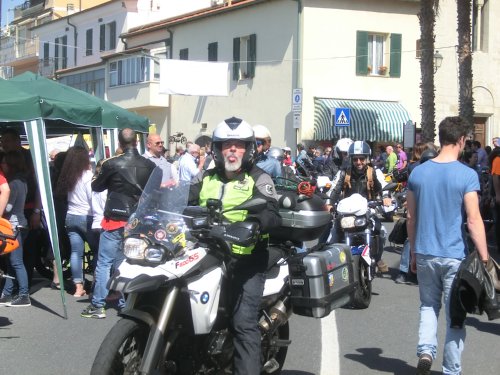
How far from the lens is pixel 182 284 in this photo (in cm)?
487

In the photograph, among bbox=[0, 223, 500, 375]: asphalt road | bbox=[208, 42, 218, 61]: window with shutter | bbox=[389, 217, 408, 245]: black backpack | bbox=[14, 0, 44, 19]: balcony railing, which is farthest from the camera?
bbox=[14, 0, 44, 19]: balcony railing

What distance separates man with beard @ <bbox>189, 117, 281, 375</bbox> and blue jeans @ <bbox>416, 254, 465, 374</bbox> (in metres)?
1.29

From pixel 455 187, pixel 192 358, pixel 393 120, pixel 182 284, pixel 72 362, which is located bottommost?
pixel 72 362

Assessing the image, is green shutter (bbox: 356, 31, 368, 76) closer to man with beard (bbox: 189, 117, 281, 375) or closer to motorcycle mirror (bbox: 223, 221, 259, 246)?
man with beard (bbox: 189, 117, 281, 375)

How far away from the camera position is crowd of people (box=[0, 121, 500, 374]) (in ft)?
17.4

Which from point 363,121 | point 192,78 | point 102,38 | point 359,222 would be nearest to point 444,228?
point 359,222

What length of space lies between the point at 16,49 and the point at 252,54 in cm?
3411

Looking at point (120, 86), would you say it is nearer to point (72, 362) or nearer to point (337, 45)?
point (337, 45)

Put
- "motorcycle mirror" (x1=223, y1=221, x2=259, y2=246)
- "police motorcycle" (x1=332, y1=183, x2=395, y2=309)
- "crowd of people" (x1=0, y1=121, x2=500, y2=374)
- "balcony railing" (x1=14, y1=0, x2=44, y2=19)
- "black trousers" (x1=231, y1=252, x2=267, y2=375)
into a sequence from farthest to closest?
"balcony railing" (x1=14, y1=0, x2=44, y2=19) < "police motorcycle" (x1=332, y1=183, x2=395, y2=309) < "crowd of people" (x1=0, y1=121, x2=500, y2=374) < "black trousers" (x1=231, y1=252, x2=267, y2=375) < "motorcycle mirror" (x1=223, y1=221, x2=259, y2=246)

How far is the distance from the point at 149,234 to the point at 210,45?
113 ft

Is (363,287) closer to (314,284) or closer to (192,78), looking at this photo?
(314,284)

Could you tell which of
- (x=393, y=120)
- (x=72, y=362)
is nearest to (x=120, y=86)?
(x=393, y=120)

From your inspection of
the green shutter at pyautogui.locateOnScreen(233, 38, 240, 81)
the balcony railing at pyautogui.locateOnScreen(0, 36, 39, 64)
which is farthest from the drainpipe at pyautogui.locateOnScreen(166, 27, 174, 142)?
the balcony railing at pyautogui.locateOnScreen(0, 36, 39, 64)

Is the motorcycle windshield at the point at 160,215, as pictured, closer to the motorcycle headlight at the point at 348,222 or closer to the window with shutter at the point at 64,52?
the motorcycle headlight at the point at 348,222
